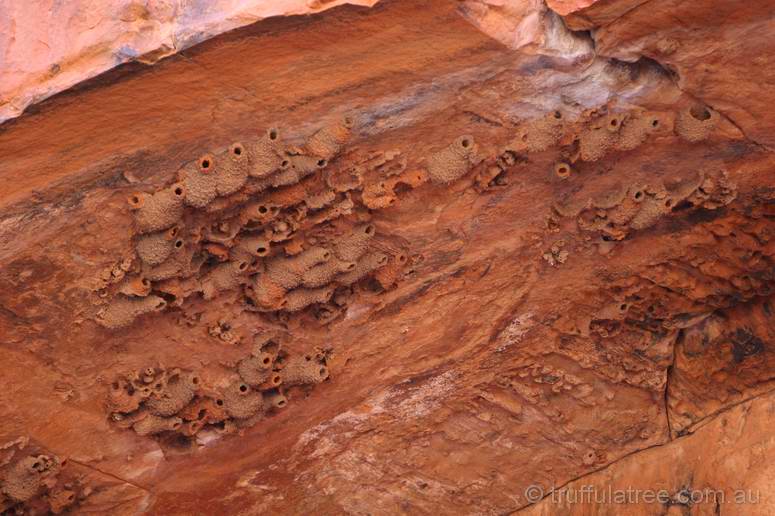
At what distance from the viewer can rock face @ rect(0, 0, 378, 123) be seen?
11.2 feet

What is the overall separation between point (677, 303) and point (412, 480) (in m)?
1.81

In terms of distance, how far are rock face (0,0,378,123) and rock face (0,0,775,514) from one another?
0.27ft

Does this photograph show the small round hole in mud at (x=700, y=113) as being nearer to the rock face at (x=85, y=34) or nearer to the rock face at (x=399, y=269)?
the rock face at (x=399, y=269)

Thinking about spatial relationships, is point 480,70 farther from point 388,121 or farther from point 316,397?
point 316,397

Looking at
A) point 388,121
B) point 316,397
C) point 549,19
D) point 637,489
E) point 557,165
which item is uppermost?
point 549,19

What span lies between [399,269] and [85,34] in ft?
5.96

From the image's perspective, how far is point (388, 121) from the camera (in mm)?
4004

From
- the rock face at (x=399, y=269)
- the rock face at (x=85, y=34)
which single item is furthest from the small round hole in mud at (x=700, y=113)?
the rock face at (x=85, y=34)

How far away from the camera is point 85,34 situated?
3.42 m

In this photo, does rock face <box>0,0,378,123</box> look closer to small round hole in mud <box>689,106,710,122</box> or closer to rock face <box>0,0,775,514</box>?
rock face <box>0,0,775,514</box>

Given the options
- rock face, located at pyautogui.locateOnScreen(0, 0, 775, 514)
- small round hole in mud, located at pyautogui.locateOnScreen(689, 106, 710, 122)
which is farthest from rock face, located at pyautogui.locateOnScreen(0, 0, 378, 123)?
small round hole in mud, located at pyautogui.locateOnScreen(689, 106, 710, 122)

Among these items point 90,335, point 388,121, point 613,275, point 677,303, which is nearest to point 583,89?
point 388,121

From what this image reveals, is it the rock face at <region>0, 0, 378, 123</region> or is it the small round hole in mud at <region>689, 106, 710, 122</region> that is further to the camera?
the small round hole in mud at <region>689, 106, 710, 122</region>

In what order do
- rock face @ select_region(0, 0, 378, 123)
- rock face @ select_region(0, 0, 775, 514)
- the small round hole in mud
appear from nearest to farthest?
rock face @ select_region(0, 0, 378, 123) → rock face @ select_region(0, 0, 775, 514) → the small round hole in mud
